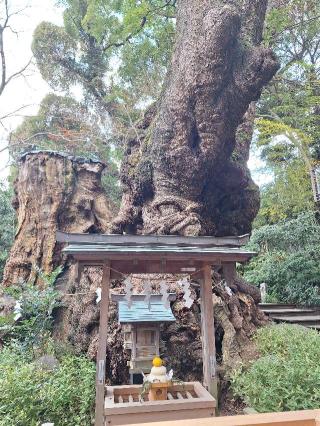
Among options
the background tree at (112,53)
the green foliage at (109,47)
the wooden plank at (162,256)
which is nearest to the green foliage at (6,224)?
the background tree at (112,53)

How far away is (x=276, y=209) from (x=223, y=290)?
9334 mm

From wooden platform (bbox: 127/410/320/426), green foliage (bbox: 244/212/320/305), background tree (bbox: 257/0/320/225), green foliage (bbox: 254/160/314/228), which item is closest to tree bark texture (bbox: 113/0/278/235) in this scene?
green foliage (bbox: 244/212/320/305)

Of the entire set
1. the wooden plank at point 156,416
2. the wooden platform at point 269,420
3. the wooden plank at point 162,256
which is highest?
the wooden plank at point 162,256

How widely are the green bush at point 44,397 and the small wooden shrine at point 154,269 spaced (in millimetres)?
503

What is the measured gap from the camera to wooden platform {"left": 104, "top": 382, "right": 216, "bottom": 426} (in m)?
3.19

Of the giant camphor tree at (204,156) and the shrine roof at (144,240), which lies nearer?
the shrine roof at (144,240)

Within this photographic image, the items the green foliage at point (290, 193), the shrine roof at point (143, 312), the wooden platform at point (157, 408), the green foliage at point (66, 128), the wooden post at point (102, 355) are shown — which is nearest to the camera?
the wooden platform at point (157, 408)

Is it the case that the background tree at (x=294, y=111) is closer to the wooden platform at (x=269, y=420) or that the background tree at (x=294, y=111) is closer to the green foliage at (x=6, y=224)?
the wooden platform at (x=269, y=420)

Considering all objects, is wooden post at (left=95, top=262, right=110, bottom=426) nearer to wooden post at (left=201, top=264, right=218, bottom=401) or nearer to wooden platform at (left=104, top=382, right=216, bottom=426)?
wooden platform at (left=104, top=382, right=216, bottom=426)

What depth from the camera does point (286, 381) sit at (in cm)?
355

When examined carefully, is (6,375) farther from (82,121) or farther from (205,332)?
(82,121)

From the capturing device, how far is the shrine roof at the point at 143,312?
13.9ft

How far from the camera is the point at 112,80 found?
13.4 meters

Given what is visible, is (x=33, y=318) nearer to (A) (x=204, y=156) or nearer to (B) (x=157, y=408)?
(B) (x=157, y=408)
